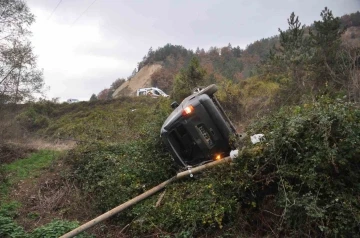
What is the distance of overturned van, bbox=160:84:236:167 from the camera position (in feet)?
20.0

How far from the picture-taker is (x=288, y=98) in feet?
47.3

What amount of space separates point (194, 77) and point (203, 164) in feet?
44.2

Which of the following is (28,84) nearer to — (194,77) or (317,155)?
(194,77)

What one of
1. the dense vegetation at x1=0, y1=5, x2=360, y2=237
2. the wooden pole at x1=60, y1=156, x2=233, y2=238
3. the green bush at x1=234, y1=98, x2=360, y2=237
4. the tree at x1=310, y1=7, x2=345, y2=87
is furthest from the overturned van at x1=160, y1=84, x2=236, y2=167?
the tree at x1=310, y1=7, x2=345, y2=87

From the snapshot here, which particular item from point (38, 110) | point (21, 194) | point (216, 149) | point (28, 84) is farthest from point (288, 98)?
point (38, 110)

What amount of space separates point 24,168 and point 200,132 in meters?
7.94

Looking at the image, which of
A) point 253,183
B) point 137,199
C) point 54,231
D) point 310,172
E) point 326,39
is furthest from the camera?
point 326,39

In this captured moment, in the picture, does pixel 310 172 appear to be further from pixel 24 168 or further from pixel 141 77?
pixel 141 77

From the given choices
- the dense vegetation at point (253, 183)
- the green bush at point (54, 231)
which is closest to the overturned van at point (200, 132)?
the dense vegetation at point (253, 183)

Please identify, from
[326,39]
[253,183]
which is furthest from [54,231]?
[326,39]

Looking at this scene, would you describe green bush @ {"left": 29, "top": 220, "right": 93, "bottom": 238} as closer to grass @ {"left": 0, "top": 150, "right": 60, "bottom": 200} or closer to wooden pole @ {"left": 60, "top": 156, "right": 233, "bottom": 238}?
wooden pole @ {"left": 60, "top": 156, "right": 233, "bottom": 238}

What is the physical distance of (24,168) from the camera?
11148mm

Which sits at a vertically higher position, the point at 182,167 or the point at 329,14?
the point at 329,14

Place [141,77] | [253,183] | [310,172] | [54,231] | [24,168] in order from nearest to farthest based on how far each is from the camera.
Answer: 1. [310,172]
2. [253,183]
3. [54,231]
4. [24,168]
5. [141,77]
